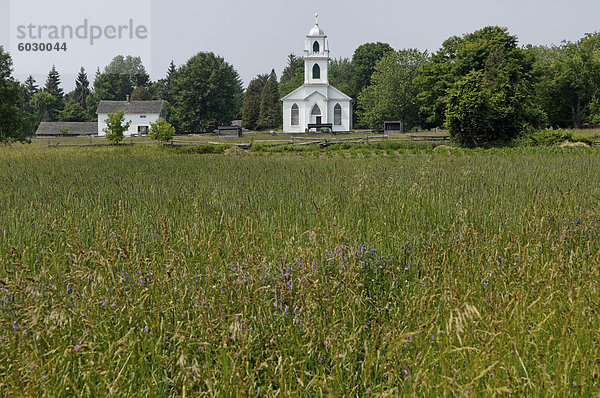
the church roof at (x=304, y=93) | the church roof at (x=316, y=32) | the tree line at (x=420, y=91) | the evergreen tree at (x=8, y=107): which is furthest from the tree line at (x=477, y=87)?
the evergreen tree at (x=8, y=107)

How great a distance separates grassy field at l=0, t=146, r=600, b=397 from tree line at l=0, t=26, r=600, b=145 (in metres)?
25.0

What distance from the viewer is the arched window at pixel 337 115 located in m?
58.2

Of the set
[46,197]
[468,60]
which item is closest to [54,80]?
[468,60]

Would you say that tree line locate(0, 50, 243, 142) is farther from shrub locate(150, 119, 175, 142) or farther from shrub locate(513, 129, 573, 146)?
shrub locate(513, 129, 573, 146)

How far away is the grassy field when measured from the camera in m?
2.04

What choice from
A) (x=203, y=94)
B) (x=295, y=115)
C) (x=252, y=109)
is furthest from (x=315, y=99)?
(x=203, y=94)

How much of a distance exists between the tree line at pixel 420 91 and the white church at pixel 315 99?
5.79 metres

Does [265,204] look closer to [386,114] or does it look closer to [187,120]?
[386,114]

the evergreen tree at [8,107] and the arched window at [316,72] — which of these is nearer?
the evergreen tree at [8,107]

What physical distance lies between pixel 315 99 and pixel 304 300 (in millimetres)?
55954

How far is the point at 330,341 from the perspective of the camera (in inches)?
90.0

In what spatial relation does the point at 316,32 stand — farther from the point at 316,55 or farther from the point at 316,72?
the point at 316,72

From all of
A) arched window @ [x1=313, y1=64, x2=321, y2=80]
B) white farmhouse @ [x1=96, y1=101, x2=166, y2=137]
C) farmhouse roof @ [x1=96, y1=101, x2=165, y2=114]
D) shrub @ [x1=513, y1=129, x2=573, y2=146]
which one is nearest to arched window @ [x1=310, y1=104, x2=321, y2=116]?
arched window @ [x1=313, y1=64, x2=321, y2=80]

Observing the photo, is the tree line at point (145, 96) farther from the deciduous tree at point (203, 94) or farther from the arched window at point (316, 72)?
the arched window at point (316, 72)
